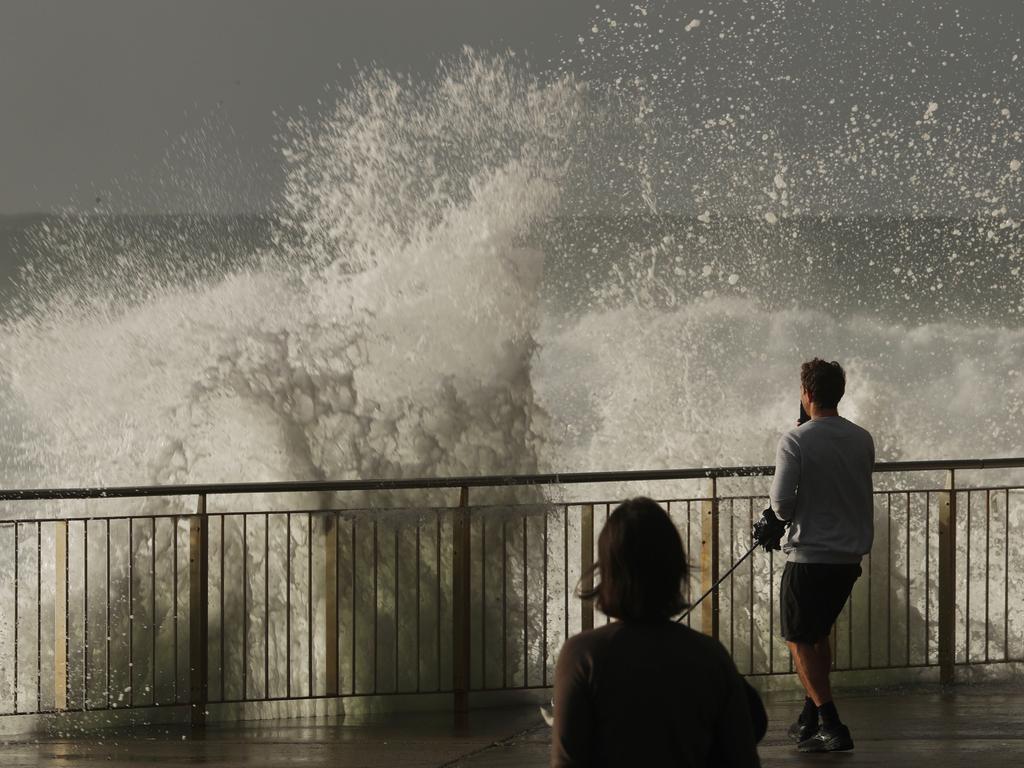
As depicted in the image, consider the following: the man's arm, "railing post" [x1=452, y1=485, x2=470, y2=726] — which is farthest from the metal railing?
the man's arm

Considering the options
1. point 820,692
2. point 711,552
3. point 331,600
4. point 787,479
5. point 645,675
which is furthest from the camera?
point 711,552

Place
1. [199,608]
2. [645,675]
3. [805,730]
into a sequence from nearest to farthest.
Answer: [645,675], [805,730], [199,608]

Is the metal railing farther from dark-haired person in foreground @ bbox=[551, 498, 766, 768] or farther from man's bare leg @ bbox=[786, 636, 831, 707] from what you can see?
dark-haired person in foreground @ bbox=[551, 498, 766, 768]

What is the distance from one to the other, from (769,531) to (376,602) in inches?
→ 96.3

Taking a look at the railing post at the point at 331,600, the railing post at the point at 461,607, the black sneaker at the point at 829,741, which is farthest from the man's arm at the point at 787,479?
the railing post at the point at 331,600

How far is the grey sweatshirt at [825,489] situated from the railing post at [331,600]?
234 centimetres

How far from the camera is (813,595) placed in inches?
207

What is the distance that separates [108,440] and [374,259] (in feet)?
10.8

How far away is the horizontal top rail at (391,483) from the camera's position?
6.13 metres

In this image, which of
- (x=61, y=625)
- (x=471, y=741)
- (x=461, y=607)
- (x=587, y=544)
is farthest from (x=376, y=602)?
(x=61, y=625)

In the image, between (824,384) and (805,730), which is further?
(805,730)

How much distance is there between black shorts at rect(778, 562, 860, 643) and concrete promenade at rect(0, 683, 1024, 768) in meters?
0.52

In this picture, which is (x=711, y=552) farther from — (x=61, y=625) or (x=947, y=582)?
(x=61, y=625)

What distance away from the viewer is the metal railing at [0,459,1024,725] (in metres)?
6.50
